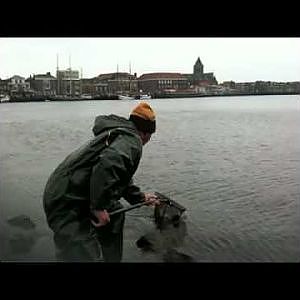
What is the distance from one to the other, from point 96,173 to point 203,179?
12.2 metres

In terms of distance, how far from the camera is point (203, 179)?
14547 millimetres

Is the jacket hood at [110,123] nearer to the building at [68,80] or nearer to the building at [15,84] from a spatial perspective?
the building at [15,84]

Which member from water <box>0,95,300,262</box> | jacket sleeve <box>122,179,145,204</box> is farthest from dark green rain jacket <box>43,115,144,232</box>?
water <box>0,95,300,262</box>

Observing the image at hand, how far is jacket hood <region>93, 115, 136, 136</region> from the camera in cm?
275

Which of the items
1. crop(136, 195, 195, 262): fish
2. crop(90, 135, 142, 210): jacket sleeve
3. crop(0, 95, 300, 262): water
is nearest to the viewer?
crop(90, 135, 142, 210): jacket sleeve

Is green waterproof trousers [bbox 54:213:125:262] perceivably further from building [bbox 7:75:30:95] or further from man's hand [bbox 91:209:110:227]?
building [bbox 7:75:30:95]

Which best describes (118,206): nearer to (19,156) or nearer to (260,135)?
(19,156)

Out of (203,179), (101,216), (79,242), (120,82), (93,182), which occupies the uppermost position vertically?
(120,82)

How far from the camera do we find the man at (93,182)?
2.56 metres

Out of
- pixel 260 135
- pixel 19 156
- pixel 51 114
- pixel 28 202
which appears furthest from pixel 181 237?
pixel 51 114

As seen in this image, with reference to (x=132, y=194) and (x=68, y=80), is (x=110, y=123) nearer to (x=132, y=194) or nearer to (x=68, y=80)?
(x=132, y=194)

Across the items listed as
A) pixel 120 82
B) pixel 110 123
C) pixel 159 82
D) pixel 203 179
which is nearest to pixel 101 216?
pixel 110 123

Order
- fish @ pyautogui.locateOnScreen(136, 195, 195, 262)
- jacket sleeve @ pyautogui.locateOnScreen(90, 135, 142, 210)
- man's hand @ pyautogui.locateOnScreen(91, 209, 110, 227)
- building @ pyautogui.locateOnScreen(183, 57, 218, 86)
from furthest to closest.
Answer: fish @ pyautogui.locateOnScreen(136, 195, 195, 262), building @ pyautogui.locateOnScreen(183, 57, 218, 86), man's hand @ pyautogui.locateOnScreen(91, 209, 110, 227), jacket sleeve @ pyautogui.locateOnScreen(90, 135, 142, 210)

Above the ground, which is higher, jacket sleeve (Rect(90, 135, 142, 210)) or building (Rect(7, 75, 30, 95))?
building (Rect(7, 75, 30, 95))
